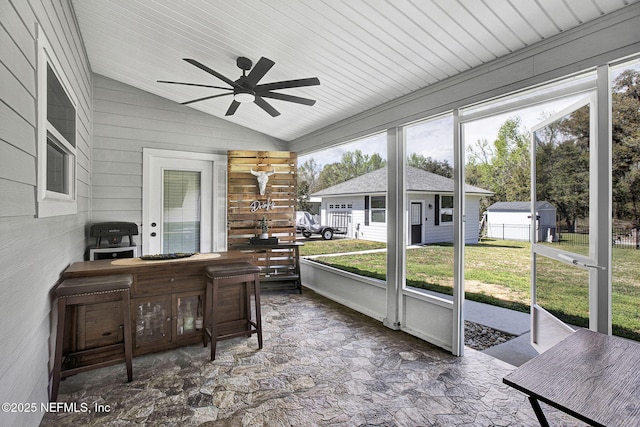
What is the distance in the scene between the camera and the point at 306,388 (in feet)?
7.82

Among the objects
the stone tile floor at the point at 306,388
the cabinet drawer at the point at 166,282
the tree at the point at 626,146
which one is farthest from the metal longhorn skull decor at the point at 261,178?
the tree at the point at 626,146

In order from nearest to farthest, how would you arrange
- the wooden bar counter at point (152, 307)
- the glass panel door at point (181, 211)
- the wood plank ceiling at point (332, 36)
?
the wood plank ceiling at point (332, 36), the wooden bar counter at point (152, 307), the glass panel door at point (181, 211)

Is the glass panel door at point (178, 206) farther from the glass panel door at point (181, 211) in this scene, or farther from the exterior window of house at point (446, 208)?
A: the exterior window of house at point (446, 208)

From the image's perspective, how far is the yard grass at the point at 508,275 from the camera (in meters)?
2.39

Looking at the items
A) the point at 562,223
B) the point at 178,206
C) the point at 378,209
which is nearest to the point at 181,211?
the point at 178,206

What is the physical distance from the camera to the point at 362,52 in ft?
9.21

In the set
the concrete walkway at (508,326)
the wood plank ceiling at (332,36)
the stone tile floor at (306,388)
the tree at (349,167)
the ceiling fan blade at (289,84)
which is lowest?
the concrete walkway at (508,326)

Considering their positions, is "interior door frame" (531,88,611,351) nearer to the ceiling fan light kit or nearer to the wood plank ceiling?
the wood plank ceiling

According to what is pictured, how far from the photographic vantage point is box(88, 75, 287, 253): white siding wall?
173 inches

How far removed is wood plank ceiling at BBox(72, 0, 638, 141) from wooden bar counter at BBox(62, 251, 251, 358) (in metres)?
2.13

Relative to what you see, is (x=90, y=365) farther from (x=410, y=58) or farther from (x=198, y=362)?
(x=410, y=58)

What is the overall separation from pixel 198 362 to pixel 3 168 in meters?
2.11

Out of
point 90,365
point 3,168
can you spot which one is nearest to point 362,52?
point 3,168

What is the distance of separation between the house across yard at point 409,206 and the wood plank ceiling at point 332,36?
1.08 metres
